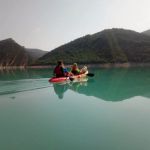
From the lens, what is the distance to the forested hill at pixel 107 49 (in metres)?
128

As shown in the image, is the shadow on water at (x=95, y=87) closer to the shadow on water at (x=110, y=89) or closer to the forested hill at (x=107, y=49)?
the shadow on water at (x=110, y=89)

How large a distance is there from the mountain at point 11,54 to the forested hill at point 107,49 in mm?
17333

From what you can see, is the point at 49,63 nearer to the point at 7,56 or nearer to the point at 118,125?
the point at 7,56

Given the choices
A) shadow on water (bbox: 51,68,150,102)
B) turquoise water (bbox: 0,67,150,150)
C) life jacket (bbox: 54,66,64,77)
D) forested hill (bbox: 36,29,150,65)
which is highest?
forested hill (bbox: 36,29,150,65)

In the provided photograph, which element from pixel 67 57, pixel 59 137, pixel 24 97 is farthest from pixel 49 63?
pixel 59 137

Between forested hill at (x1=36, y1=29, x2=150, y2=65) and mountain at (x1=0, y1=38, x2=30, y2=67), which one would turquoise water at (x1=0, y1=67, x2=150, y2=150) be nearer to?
forested hill at (x1=36, y1=29, x2=150, y2=65)

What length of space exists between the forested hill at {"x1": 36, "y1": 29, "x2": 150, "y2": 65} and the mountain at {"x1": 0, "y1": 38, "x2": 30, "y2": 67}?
56.9ft

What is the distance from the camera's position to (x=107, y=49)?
146875 millimetres

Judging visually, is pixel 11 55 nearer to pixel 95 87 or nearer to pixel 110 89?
pixel 95 87

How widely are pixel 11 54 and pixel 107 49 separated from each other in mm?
65221

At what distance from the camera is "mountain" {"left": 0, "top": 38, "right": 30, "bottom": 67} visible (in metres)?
156

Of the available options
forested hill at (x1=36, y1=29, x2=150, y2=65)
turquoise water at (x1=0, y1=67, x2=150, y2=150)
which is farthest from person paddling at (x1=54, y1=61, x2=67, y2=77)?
forested hill at (x1=36, y1=29, x2=150, y2=65)

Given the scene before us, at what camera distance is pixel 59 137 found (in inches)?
324

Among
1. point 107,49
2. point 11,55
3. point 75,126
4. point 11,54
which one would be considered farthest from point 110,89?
point 11,54
